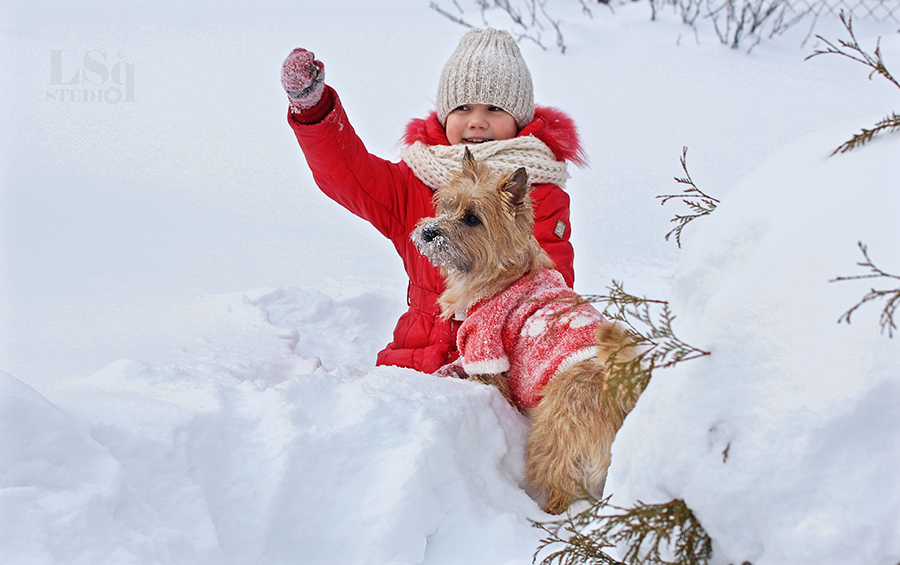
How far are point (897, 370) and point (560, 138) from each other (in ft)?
9.08

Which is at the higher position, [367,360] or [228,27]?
[228,27]

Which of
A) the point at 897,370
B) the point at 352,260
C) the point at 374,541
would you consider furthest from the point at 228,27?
the point at 897,370

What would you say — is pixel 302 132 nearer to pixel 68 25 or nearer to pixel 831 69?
pixel 68 25

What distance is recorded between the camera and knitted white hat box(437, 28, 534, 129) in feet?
11.3

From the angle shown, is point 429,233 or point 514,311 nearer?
point 429,233

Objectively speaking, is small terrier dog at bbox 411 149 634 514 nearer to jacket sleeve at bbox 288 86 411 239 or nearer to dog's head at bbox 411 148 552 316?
dog's head at bbox 411 148 552 316

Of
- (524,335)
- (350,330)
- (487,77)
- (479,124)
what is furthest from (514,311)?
(350,330)

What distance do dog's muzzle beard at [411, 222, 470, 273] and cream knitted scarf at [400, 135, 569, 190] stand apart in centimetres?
70

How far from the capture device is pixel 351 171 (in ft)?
10.7

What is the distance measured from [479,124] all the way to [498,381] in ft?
4.94

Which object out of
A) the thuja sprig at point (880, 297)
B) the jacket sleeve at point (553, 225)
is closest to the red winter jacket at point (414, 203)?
the jacket sleeve at point (553, 225)

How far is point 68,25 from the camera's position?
744 cm

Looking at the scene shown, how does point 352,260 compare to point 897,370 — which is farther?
point 352,260

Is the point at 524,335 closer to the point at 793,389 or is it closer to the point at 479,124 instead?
the point at 479,124
